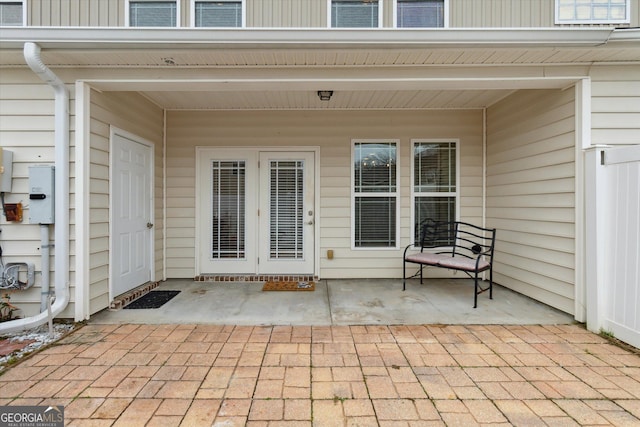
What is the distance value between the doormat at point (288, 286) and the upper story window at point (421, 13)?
3.25m

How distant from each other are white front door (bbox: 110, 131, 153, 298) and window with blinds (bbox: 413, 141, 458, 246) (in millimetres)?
3640

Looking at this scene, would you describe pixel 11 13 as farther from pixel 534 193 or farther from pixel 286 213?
pixel 534 193

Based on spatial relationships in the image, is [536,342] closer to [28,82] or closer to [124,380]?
[124,380]

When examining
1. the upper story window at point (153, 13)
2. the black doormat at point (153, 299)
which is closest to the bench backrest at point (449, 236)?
the black doormat at point (153, 299)

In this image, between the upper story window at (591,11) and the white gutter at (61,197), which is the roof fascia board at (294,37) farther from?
the upper story window at (591,11)

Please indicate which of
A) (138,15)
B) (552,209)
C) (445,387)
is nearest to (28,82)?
(138,15)

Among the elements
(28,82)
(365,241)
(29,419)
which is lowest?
(29,419)

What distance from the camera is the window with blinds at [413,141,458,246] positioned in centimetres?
461

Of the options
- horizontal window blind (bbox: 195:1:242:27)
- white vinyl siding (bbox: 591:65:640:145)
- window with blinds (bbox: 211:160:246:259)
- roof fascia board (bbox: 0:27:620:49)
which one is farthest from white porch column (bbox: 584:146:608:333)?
window with blinds (bbox: 211:160:246:259)

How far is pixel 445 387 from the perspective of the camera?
1.99 m

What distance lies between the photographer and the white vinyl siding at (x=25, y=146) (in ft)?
9.95

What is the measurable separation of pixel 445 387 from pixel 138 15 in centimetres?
447

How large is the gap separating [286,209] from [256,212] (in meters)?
0.43

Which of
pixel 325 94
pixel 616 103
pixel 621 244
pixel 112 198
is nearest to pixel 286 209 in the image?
pixel 325 94
